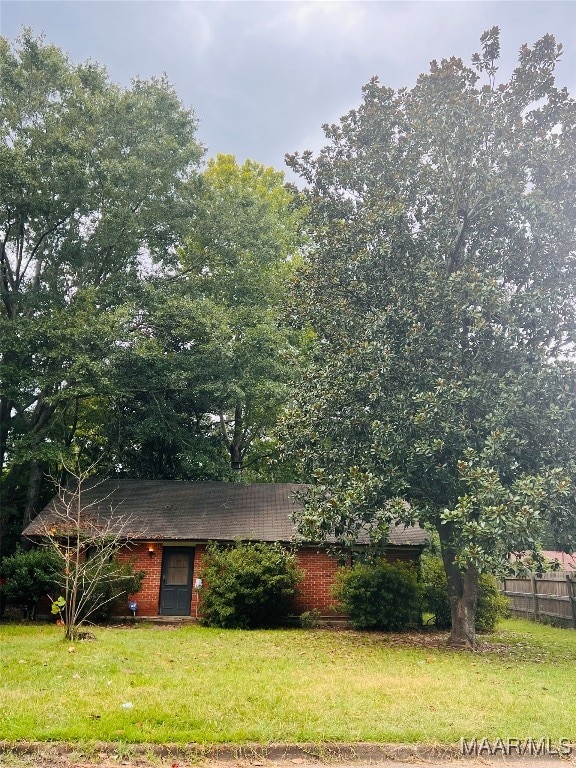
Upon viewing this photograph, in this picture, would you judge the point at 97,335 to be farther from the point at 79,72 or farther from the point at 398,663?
the point at 398,663

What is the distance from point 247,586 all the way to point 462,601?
560cm

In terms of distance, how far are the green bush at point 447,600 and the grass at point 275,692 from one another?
3.42m

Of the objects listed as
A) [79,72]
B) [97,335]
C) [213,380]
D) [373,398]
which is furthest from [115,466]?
[373,398]

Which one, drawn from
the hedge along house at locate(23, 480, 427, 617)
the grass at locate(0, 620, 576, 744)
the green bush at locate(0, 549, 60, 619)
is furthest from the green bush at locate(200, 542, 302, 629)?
the green bush at locate(0, 549, 60, 619)

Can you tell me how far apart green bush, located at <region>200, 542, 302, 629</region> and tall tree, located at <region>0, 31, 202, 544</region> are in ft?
22.8

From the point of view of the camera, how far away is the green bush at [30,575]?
1681 cm

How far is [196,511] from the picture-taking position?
65.7 feet

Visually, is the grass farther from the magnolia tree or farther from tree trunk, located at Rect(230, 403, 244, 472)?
tree trunk, located at Rect(230, 403, 244, 472)

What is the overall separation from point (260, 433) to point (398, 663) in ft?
63.0

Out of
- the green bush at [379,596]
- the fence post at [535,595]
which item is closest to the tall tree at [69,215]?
the green bush at [379,596]

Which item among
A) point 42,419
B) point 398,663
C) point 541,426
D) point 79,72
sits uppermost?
point 79,72

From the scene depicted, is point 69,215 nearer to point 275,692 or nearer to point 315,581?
point 315,581

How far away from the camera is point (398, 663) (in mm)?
10438

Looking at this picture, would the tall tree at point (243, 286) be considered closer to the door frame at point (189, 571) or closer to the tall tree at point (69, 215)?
the tall tree at point (69, 215)
